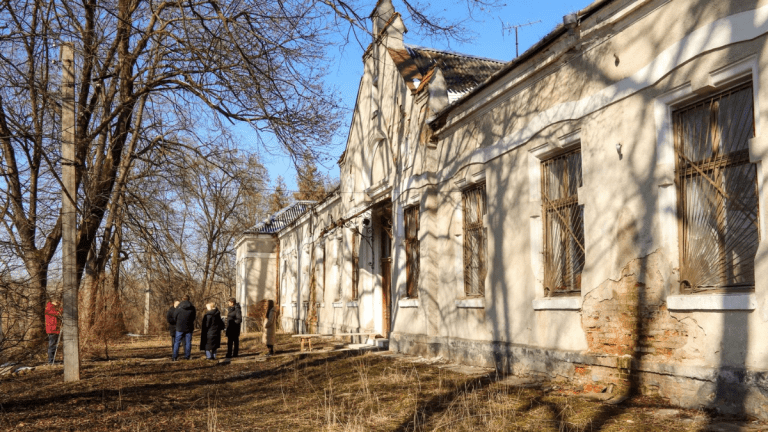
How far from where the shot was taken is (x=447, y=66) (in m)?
17.3

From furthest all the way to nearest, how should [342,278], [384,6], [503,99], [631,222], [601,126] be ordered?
1. [342,278]
2. [384,6]
3. [503,99]
4. [601,126]
5. [631,222]

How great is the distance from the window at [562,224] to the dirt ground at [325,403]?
1596mm

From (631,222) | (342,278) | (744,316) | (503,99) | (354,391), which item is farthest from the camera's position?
(342,278)

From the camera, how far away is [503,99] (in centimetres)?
1183

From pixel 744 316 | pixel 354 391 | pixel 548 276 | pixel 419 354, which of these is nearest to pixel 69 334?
pixel 354 391

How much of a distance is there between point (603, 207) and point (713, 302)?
7.37 feet

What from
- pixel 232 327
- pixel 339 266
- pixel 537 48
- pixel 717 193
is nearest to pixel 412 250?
pixel 232 327

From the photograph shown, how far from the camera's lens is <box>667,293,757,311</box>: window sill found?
6625 millimetres

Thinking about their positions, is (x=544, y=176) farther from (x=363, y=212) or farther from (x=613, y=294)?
(x=363, y=212)

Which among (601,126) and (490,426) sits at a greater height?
(601,126)

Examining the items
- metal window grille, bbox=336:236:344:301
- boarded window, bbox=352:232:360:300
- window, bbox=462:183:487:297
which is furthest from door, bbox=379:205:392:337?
window, bbox=462:183:487:297

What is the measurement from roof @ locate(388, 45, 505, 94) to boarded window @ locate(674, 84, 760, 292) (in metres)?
7.73

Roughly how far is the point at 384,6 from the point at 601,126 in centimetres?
1119

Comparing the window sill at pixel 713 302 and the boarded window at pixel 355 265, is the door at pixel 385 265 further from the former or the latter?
the window sill at pixel 713 302
